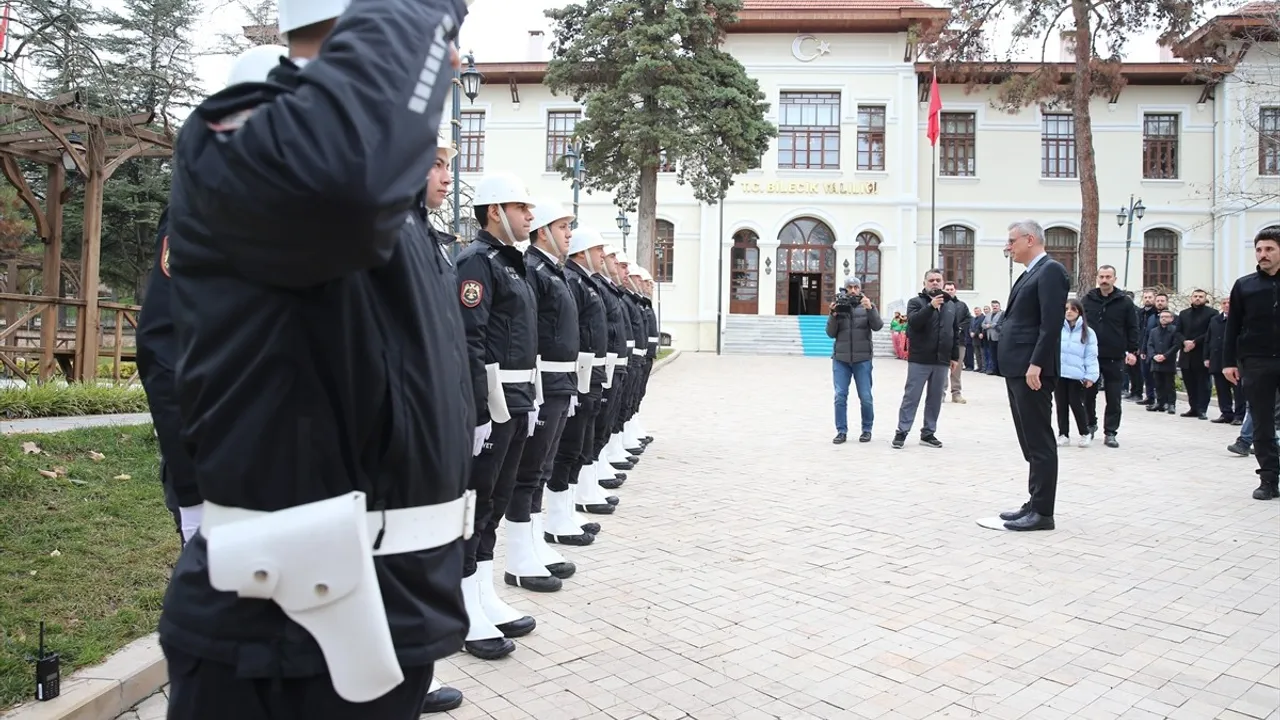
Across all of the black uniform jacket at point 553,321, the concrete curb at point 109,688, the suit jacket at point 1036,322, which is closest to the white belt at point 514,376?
the black uniform jacket at point 553,321

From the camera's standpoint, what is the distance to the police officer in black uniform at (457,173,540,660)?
422 cm

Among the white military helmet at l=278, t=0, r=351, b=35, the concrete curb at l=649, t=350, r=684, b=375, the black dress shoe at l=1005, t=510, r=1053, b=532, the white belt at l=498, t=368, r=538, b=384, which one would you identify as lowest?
the black dress shoe at l=1005, t=510, r=1053, b=532

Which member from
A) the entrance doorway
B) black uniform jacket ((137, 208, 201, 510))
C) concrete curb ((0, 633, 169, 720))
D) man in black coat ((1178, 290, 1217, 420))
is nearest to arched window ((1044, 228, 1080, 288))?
the entrance doorway

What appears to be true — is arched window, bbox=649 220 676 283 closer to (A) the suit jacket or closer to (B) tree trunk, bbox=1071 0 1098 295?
(B) tree trunk, bbox=1071 0 1098 295

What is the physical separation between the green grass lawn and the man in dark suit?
5930 millimetres

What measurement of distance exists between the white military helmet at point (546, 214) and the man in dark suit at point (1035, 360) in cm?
344

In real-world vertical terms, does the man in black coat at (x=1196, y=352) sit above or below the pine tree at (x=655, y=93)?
below

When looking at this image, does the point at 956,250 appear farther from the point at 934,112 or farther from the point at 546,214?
the point at 546,214

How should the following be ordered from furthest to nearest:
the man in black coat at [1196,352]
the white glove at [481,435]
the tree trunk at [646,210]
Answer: the tree trunk at [646,210]
the man in black coat at [1196,352]
the white glove at [481,435]

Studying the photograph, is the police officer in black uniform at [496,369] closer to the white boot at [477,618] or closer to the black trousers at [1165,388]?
the white boot at [477,618]

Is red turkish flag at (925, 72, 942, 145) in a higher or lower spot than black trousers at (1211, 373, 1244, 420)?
higher

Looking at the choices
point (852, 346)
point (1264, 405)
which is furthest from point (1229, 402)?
point (1264, 405)

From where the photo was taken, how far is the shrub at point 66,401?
29.2 feet

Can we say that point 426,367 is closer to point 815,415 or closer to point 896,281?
point 815,415
